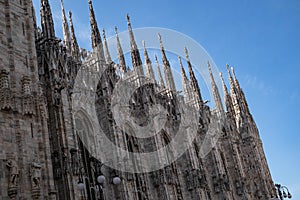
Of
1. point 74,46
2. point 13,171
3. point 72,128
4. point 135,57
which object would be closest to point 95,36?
point 74,46

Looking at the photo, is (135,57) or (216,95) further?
(216,95)

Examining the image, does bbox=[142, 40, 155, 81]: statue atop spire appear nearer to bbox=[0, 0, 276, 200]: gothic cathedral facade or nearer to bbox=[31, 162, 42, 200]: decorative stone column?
bbox=[0, 0, 276, 200]: gothic cathedral facade

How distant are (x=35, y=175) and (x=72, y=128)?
20.5 feet

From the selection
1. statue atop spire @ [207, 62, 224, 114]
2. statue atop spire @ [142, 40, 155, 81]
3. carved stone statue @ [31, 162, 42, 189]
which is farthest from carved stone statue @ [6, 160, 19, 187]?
statue atop spire @ [207, 62, 224, 114]

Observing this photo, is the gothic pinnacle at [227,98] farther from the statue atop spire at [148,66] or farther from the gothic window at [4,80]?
the gothic window at [4,80]

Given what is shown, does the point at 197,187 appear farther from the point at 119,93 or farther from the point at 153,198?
the point at 119,93

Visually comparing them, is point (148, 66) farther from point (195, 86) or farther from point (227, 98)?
point (227, 98)

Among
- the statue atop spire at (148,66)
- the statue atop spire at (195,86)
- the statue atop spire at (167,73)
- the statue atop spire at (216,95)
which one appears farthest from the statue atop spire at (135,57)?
the statue atop spire at (216,95)

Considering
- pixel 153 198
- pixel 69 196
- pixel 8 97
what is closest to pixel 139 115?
pixel 153 198

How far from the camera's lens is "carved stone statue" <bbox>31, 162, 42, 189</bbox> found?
17.3 metres

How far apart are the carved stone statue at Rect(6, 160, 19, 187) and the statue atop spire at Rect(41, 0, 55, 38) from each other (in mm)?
9902

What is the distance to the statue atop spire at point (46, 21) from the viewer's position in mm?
24922

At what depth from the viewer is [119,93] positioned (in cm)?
3061

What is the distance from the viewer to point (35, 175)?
17.4 meters
